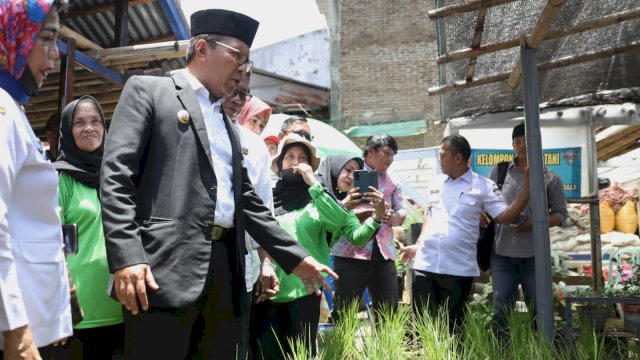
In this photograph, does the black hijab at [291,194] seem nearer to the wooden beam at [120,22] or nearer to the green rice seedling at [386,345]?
the green rice seedling at [386,345]

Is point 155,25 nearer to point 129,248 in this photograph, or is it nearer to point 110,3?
point 110,3

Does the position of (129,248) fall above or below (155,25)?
below

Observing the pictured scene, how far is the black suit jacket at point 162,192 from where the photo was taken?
2.29 m

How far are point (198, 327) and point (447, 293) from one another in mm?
3045

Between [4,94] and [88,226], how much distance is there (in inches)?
56.6

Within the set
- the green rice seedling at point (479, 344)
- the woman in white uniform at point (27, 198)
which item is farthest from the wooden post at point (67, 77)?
the woman in white uniform at point (27, 198)

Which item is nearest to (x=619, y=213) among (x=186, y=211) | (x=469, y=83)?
(x=469, y=83)

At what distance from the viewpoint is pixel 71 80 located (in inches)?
249

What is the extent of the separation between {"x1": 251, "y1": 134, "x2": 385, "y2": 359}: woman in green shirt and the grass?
0.16 meters

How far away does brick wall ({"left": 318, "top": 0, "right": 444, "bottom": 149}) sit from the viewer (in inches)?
723

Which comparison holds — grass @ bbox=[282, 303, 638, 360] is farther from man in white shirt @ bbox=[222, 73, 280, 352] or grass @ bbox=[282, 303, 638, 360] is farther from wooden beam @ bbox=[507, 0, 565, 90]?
wooden beam @ bbox=[507, 0, 565, 90]

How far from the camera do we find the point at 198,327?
258 centimetres

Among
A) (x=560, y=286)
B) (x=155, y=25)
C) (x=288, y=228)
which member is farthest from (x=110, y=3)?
(x=560, y=286)

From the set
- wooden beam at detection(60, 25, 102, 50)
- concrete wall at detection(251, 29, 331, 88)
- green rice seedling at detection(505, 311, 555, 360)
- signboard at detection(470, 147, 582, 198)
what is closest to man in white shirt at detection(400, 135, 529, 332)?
green rice seedling at detection(505, 311, 555, 360)
